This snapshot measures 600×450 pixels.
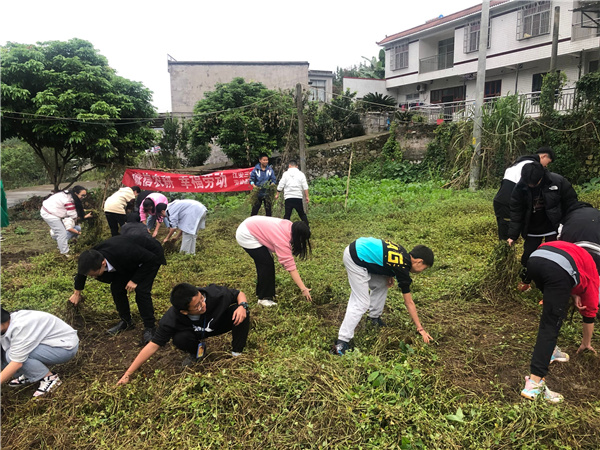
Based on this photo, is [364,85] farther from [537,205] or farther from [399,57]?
[537,205]

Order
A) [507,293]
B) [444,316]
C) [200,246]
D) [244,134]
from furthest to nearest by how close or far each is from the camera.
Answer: [244,134]
[200,246]
[507,293]
[444,316]

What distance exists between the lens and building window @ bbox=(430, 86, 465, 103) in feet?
67.1

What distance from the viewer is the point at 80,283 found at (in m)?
3.72

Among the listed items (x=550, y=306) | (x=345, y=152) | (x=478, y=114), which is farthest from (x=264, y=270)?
(x=345, y=152)

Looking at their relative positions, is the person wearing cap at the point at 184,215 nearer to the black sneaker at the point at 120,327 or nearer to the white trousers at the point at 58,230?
the white trousers at the point at 58,230

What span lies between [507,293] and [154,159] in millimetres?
13603

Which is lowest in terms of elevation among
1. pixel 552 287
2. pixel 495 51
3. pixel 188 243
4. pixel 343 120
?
pixel 188 243

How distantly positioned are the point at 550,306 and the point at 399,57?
75.3 ft

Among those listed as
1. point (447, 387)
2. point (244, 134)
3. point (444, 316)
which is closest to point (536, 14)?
point (244, 134)

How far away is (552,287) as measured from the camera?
104 inches

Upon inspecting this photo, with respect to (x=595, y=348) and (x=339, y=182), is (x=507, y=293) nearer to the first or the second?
(x=595, y=348)

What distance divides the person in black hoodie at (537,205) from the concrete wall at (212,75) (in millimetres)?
18647

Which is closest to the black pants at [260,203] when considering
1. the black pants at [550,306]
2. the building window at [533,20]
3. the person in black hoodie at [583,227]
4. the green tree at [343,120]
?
the person in black hoodie at [583,227]

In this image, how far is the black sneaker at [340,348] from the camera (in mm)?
3361
